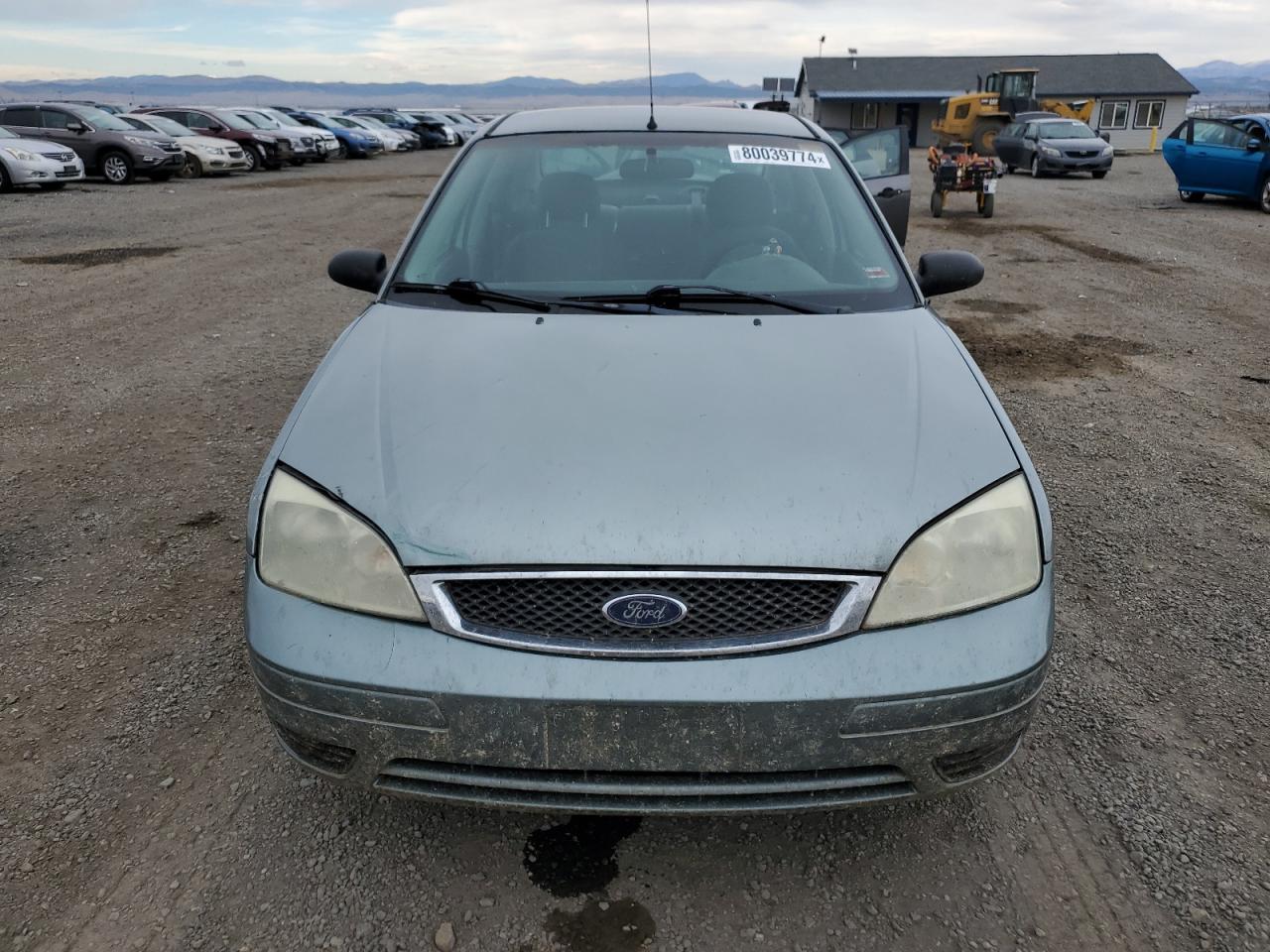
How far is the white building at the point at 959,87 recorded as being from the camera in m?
57.4

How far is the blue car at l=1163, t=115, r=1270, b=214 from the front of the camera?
15.4 meters

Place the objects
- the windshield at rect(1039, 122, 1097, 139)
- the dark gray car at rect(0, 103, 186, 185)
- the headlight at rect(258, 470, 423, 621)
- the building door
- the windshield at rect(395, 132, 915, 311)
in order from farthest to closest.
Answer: the building door, the windshield at rect(1039, 122, 1097, 139), the dark gray car at rect(0, 103, 186, 185), the windshield at rect(395, 132, 915, 311), the headlight at rect(258, 470, 423, 621)

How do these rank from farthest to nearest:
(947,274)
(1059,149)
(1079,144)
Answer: (1059,149), (1079,144), (947,274)

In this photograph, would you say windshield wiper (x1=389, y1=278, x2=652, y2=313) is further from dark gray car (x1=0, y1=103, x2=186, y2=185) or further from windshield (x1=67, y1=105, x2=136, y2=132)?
windshield (x1=67, y1=105, x2=136, y2=132)

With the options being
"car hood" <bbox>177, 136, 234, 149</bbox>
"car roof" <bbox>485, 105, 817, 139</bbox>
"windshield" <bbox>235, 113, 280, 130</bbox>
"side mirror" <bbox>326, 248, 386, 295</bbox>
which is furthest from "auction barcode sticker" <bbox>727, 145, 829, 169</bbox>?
"windshield" <bbox>235, 113, 280, 130</bbox>

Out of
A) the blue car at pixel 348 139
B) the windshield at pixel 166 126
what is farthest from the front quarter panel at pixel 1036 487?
the blue car at pixel 348 139

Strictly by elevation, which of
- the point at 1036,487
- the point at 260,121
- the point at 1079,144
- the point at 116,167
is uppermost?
the point at 260,121

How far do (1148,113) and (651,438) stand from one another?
6729 cm

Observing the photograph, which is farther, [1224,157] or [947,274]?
[1224,157]

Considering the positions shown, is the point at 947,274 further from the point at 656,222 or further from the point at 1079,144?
the point at 1079,144

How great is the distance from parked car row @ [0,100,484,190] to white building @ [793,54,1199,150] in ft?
115

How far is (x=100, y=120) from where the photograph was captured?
20.3 meters

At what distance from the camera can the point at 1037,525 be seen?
6.63 ft

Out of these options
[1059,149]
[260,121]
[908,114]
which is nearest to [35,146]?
[260,121]
